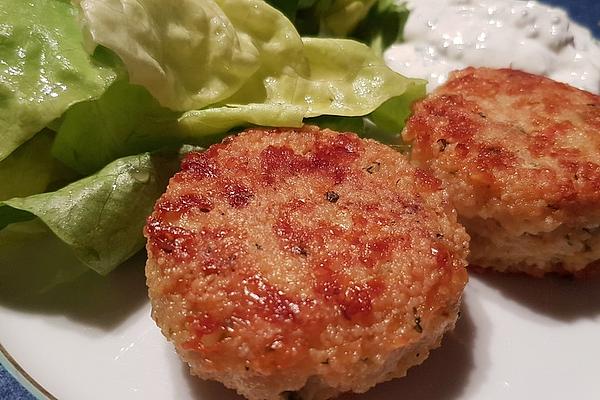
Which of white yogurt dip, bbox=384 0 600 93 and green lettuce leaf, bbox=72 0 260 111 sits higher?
green lettuce leaf, bbox=72 0 260 111

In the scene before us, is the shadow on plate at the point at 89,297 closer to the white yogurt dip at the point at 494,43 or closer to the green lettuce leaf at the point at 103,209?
the green lettuce leaf at the point at 103,209

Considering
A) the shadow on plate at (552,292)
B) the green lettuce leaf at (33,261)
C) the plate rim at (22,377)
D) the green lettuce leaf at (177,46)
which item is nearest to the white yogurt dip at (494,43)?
the green lettuce leaf at (177,46)

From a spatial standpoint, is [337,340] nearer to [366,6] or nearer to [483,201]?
[483,201]

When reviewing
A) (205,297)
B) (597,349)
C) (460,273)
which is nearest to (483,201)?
(460,273)

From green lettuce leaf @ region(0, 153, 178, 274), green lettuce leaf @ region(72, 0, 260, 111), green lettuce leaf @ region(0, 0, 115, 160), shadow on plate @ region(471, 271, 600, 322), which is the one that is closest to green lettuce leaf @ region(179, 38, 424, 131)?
green lettuce leaf @ region(72, 0, 260, 111)

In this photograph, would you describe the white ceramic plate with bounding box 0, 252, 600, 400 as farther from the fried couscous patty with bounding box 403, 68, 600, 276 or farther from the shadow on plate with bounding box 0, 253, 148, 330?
the fried couscous patty with bounding box 403, 68, 600, 276

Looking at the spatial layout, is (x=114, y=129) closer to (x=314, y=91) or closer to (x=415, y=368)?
(x=314, y=91)
